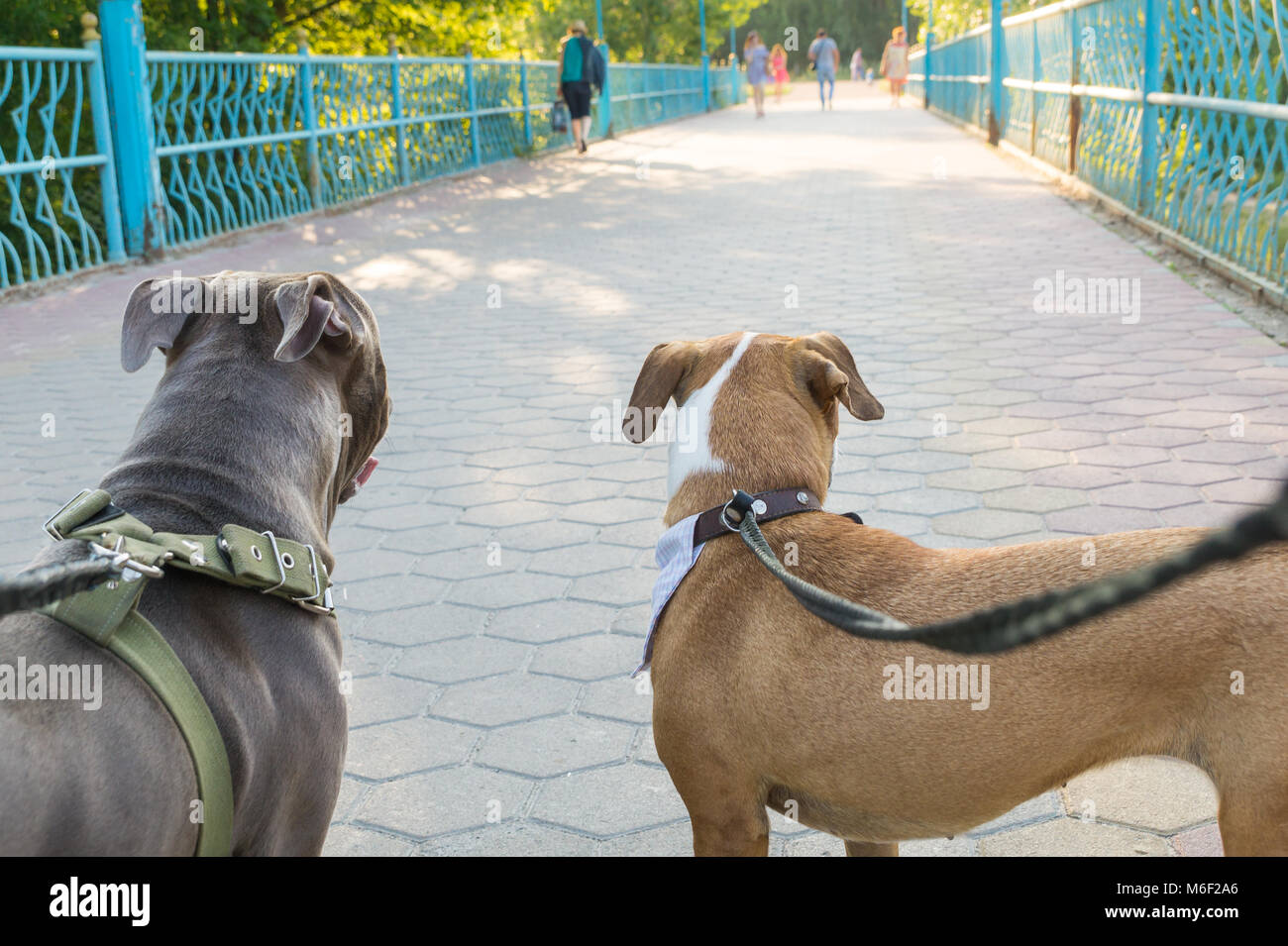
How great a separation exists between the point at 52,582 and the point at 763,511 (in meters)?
1.55

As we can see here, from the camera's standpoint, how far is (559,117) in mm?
23344

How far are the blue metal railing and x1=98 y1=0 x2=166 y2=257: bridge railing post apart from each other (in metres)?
0.17

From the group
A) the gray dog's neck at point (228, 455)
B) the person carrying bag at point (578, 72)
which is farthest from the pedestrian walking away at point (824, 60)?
the gray dog's neck at point (228, 455)

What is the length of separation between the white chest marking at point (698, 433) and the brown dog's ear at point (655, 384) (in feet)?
0.27

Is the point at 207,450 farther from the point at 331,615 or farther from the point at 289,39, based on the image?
the point at 289,39

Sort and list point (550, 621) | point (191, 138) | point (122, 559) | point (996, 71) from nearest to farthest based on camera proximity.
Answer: point (122, 559) < point (550, 621) < point (191, 138) < point (996, 71)

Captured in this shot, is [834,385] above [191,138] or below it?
below

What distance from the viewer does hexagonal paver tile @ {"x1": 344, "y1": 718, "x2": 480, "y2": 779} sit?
3535 millimetres

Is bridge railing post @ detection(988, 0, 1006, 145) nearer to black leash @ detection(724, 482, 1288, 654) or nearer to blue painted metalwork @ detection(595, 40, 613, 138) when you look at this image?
blue painted metalwork @ detection(595, 40, 613, 138)

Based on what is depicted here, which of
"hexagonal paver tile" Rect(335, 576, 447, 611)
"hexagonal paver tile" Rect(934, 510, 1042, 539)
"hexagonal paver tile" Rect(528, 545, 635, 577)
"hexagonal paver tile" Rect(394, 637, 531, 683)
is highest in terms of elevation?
"hexagonal paver tile" Rect(934, 510, 1042, 539)

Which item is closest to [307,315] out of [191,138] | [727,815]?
[727,815]

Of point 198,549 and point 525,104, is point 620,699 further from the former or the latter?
point 525,104

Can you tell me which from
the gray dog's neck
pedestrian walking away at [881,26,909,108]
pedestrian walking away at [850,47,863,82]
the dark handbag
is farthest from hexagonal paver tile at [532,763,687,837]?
pedestrian walking away at [850,47,863,82]

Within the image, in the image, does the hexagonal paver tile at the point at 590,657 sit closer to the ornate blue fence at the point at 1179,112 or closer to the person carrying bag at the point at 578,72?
the ornate blue fence at the point at 1179,112
